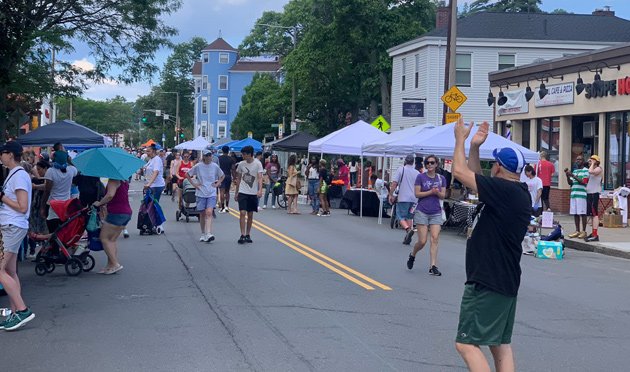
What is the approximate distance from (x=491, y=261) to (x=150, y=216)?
13659 mm

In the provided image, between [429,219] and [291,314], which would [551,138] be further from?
Result: [291,314]

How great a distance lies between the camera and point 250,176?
16.7 metres

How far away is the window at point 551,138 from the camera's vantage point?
29.1 m

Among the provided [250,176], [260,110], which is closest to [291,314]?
[250,176]

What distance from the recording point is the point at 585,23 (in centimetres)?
4256

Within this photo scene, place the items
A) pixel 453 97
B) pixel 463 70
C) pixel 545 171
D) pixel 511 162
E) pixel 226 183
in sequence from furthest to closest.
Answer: pixel 463 70 < pixel 226 183 < pixel 545 171 < pixel 453 97 < pixel 511 162

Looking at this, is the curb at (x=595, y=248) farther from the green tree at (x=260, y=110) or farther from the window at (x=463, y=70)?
the green tree at (x=260, y=110)

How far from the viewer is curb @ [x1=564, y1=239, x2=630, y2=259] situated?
17.8 meters

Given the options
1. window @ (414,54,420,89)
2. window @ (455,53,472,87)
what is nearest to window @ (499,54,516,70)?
window @ (455,53,472,87)

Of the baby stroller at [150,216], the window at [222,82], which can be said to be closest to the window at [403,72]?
the baby stroller at [150,216]

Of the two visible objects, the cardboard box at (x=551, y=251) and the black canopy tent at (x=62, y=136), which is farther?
the black canopy tent at (x=62, y=136)

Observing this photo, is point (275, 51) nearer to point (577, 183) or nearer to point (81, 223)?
point (577, 183)

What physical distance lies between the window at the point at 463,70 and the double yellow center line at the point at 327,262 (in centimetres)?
2241

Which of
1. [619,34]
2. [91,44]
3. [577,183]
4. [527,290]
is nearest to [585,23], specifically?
[619,34]
